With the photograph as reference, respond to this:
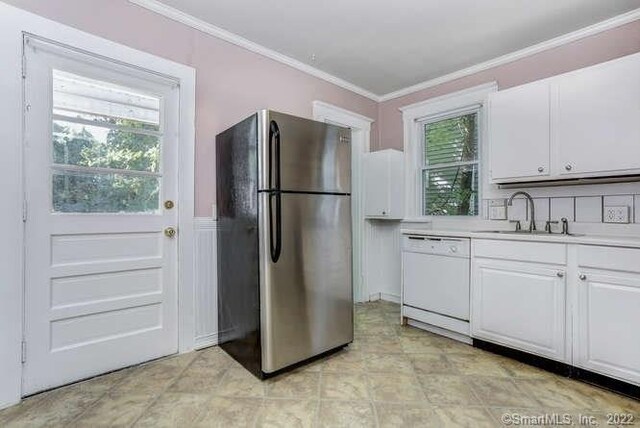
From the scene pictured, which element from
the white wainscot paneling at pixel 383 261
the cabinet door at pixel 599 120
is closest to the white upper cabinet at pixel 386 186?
the white wainscot paneling at pixel 383 261

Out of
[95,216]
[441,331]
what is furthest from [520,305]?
[95,216]

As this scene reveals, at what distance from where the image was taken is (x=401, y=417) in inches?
63.2

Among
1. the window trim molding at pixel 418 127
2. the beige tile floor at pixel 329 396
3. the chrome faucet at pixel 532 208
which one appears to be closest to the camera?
the beige tile floor at pixel 329 396

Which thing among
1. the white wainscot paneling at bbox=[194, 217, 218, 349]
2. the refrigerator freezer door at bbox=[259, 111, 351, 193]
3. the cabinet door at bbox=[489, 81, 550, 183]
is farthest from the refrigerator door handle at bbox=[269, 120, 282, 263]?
the cabinet door at bbox=[489, 81, 550, 183]

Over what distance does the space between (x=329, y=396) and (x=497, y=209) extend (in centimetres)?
216

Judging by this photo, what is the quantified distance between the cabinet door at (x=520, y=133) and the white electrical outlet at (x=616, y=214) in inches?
18.8

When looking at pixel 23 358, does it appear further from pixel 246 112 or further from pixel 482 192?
pixel 482 192

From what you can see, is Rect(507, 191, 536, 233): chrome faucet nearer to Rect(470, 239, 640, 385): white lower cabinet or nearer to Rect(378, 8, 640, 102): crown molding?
Rect(470, 239, 640, 385): white lower cabinet

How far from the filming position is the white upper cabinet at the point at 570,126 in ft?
6.52

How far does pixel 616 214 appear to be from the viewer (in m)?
2.23

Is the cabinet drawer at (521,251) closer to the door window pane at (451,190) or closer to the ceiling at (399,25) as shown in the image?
the door window pane at (451,190)

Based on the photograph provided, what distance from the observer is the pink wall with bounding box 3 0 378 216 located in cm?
194

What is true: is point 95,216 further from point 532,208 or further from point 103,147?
point 532,208

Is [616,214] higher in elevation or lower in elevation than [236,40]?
lower
